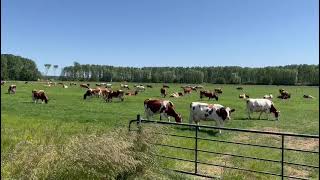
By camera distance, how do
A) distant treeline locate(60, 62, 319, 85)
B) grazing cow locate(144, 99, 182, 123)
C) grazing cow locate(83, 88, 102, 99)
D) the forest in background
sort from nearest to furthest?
grazing cow locate(144, 99, 182, 123)
grazing cow locate(83, 88, 102, 99)
the forest in background
distant treeline locate(60, 62, 319, 85)

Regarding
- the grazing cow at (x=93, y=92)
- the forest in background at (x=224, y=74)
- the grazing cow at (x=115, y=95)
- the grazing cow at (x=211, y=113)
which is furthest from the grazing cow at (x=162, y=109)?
the forest in background at (x=224, y=74)

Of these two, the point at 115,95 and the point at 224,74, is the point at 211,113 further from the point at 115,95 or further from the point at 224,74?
the point at 224,74

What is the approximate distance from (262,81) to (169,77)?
125 feet

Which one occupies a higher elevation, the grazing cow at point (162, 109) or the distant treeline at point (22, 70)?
the distant treeline at point (22, 70)

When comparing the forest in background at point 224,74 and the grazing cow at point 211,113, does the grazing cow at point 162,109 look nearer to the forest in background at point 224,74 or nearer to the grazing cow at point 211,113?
the grazing cow at point 211,113

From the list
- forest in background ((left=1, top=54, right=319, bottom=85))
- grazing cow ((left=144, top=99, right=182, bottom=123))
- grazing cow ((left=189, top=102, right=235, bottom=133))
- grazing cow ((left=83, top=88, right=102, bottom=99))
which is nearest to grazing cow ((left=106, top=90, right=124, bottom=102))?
grazing cow ((left=83, top=88, right=102, bottom=99))

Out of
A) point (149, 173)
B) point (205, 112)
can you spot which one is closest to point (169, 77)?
point (205, 112)

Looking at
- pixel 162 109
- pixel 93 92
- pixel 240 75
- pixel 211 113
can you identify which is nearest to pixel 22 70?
pixel 240 75

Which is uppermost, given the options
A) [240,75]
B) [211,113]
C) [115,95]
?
[240,75]

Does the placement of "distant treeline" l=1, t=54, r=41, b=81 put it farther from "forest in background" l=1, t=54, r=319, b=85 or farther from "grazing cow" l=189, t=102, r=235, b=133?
"grazing cow" l=189, t=102, r=235, b=133

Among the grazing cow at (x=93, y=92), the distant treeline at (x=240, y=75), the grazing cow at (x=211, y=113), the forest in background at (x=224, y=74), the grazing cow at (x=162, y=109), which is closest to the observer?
the grazing cow at (x=211, y=113)

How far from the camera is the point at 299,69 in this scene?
582 feet

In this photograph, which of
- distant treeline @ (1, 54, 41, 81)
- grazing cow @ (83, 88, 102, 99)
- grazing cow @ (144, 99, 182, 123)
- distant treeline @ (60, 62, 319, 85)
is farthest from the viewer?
distant treeline @ (60, 62, 319, 85)

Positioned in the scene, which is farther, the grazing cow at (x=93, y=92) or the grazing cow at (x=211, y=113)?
the grazing cow at (x=93, y=92)
